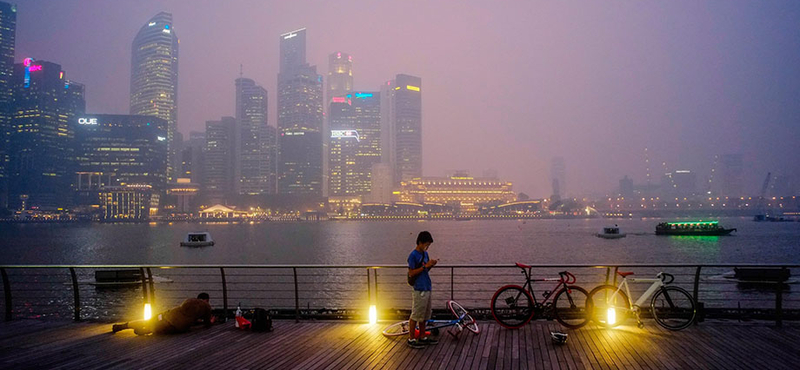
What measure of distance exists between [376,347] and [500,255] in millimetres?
56656

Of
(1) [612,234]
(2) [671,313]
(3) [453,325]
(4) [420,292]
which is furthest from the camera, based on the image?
(1) [612,234]

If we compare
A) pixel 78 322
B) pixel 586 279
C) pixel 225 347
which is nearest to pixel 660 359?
pixel 225 347

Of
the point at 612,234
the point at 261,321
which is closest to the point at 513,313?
the point at 261,321

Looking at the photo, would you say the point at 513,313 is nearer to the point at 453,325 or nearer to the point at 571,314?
the point at 571,314

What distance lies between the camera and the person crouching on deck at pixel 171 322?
895 centimetres

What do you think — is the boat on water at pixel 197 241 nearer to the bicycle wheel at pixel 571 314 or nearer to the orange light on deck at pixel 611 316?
the bicycle wheel at pixel 571 314

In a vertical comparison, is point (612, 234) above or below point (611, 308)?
below

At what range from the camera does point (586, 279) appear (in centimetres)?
3619

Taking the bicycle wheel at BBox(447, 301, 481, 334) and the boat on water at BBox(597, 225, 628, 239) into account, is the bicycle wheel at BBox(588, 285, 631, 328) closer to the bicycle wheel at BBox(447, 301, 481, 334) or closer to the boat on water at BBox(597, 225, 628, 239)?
the bicycle wheel at BBox(447, 301, 481, 334)

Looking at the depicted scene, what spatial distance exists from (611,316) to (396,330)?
13.7 ft

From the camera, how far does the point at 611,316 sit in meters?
8.77

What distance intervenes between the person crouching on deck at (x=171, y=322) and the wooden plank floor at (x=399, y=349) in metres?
0.19

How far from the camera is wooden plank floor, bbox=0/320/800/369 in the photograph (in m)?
6.88

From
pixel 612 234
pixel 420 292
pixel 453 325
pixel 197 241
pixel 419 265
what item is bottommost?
pixel 612 234
